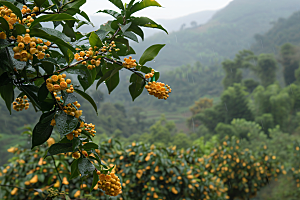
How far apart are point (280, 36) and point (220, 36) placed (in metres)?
4.79

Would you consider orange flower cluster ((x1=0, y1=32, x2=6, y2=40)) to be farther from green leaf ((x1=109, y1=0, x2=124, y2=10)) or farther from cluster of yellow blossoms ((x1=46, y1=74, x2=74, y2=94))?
green leaf ((x1=109, y1=0, x2=124, y2=10))

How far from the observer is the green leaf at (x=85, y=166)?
342mm

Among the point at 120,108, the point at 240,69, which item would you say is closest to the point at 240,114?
the point at 240,69

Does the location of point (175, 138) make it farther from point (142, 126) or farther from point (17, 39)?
point (17, 39)

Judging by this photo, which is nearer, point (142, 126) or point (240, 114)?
point (240, 114)

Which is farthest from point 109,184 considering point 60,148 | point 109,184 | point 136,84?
point 136,84

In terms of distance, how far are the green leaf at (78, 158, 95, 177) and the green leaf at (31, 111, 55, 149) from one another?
0.07 metres

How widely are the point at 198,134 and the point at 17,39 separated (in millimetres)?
8487

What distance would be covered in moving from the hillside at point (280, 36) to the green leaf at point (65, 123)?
520 inches

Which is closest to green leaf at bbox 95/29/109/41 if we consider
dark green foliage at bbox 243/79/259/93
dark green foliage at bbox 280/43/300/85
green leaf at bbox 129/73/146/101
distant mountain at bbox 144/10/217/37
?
green leaf at bbox 129/73/146/101

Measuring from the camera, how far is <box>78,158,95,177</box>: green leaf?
0.34m

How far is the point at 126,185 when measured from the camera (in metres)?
1.53

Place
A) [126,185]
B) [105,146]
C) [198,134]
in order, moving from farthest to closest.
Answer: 1. [198,134]
2. [105,146]
3. [126,185]

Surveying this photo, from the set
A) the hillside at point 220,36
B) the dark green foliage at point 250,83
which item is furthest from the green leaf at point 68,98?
the hillside at point 220,36
